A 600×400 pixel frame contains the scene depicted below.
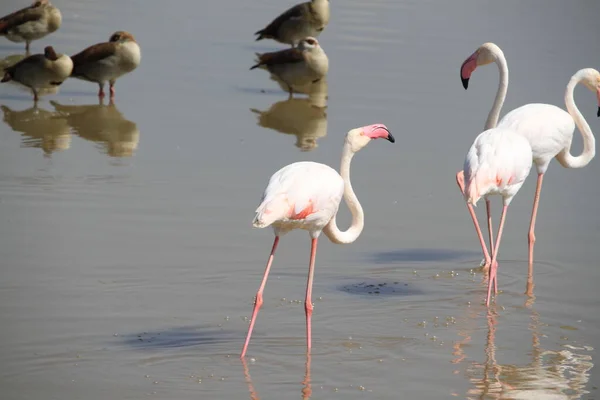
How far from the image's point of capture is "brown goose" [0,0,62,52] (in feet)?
49.2

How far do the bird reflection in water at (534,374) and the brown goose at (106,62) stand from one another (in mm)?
7149

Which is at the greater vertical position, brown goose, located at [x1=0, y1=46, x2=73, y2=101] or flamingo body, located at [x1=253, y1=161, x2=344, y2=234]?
brown goose, located at [x1=0, y1=46, x2=73, y2=101]

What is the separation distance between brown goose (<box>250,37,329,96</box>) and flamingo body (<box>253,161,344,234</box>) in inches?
275

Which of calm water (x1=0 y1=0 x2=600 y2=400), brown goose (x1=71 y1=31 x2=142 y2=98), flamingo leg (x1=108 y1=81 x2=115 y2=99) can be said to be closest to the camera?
calm water (x1=0 y1=0 x2=600 y2=400)

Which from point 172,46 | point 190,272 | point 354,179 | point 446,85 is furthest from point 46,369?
point 172,46

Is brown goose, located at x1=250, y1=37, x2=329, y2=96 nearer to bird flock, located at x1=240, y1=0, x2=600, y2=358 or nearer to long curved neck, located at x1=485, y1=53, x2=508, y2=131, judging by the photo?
bird flock, located at x1=240, y1=0, x2=600, y2=358

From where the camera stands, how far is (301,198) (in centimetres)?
597

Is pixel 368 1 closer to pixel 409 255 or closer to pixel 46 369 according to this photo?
pixel 409 255

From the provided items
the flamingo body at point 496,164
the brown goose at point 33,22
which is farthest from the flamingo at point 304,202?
the brown goose at point 33,22

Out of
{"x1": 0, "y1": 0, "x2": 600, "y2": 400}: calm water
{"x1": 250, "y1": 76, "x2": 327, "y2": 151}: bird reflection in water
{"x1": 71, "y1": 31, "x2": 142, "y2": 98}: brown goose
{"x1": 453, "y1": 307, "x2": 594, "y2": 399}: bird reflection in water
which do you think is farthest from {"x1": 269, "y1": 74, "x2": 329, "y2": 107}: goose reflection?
{"x1": 453, "y1": 307, "x2": 594, "y2": 399}: bird reflection in water

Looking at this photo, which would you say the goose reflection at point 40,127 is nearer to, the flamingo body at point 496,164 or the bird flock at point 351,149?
the bird flock at point 351,149

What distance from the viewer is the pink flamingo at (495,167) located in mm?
6875

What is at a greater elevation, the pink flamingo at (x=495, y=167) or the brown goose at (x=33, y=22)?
the brown goose at (x=33, y=22)

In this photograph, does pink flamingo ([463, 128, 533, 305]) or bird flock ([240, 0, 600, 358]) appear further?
pink flamingo ([463, 128, 533, 305])
